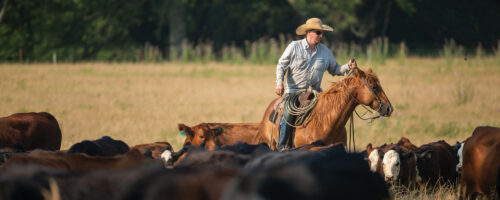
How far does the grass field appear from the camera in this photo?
16281 mm

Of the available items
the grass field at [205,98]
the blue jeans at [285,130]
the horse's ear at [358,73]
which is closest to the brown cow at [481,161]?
the horse's ear at [358,73]

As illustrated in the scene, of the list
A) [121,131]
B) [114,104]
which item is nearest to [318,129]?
[121,131]

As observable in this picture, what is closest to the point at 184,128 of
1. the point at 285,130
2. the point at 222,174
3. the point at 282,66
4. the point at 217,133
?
the point at 217,133

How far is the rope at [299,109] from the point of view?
35.1 feet

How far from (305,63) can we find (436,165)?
2.34m

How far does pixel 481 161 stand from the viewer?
8.34m

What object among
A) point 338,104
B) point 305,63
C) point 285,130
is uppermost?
point 305,63

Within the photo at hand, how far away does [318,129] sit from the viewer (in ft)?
35.2

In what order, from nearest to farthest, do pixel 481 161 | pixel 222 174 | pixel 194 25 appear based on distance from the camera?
1. pixel 222 174
2. pixel 481 161
3. pixel 194 25

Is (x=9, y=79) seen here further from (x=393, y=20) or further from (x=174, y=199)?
(x=393, y=20)

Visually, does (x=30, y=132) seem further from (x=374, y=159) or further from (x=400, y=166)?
A: (x=400, y=166)

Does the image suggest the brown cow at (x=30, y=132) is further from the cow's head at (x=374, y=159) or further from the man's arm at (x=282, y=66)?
the cow's head at (x=374, y=159)

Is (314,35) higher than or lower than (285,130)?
higher

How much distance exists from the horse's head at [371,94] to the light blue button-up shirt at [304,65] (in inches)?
12.3
